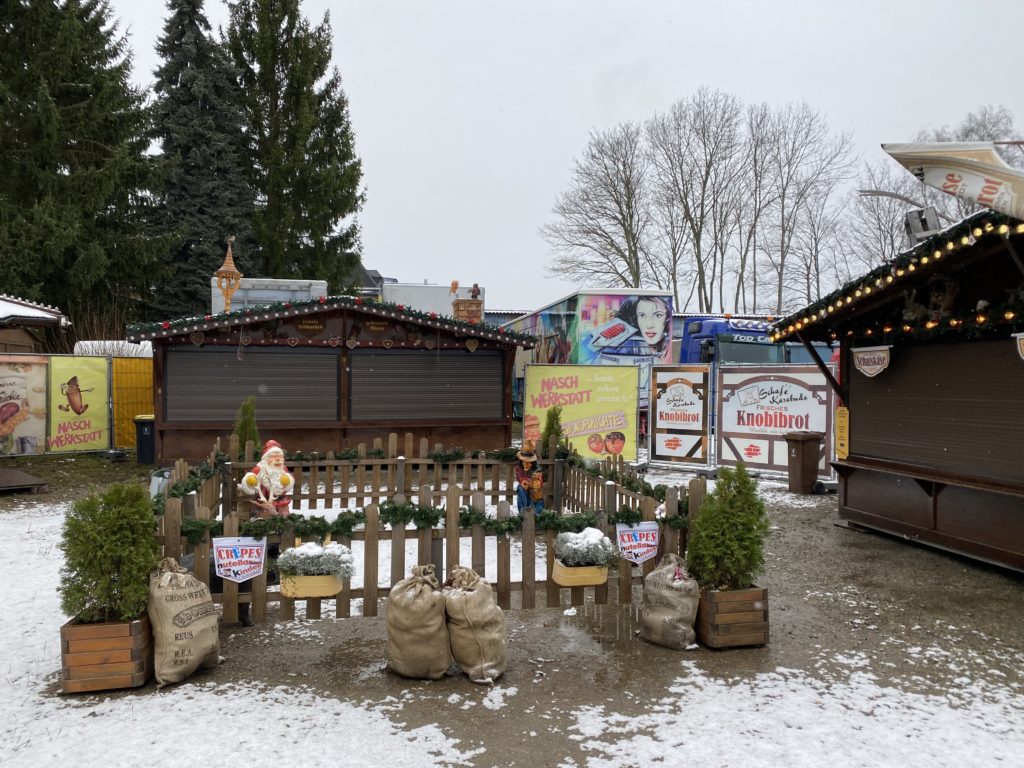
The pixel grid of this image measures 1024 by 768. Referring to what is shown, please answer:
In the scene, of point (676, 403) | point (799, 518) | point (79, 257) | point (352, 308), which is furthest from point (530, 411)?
point (79, 257)

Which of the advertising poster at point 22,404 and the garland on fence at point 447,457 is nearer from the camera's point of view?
the garland on fence at point 447,457

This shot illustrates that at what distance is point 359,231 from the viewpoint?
34.2 m

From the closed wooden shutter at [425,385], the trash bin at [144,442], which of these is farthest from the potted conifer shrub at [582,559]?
the trash bin at [144,442]

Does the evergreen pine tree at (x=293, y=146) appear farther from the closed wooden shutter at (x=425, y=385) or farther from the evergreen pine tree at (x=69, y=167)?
the closed wooden shutter at (x=425, y=385)

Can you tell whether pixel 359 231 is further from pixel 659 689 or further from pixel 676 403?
pixel 659 689

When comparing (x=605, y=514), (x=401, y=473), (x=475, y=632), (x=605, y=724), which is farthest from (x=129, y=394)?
(x=605, y=724)

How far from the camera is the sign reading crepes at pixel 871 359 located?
9.33 m

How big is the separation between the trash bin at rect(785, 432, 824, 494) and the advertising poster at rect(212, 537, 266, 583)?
Answer: 1073 cm

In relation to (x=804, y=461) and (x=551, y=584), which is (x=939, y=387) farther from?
(x=551, y=584)

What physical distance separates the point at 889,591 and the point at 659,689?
3.74 metres

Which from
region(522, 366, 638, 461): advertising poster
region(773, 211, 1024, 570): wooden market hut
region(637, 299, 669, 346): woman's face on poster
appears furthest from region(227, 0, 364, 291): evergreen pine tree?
region(773, 211, 1024, 570): wooden market hut

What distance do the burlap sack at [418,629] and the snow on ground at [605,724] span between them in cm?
30

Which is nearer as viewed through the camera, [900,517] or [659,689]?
[659,689]

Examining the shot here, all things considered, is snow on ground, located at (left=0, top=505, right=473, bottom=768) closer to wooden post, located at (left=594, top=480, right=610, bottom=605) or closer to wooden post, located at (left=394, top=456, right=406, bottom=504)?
wooden post, located at (left=594, top=480, right=610, bottom=605)
